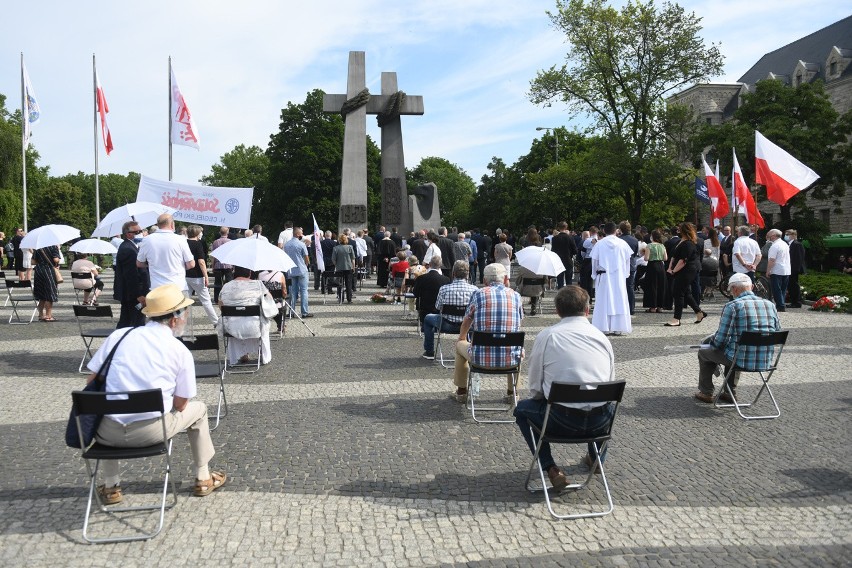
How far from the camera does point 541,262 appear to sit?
13.5 meters

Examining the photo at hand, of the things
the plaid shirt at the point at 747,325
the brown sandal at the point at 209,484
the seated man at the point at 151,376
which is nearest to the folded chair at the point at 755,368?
the plaid shirt at the point at 747,325

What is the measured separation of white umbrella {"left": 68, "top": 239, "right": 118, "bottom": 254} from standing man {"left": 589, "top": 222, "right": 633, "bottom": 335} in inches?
428

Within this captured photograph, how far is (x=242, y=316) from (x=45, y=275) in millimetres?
7162

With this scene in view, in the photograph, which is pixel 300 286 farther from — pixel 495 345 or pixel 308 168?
pixel 308 168

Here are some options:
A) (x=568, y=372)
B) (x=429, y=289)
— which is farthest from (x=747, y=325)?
(x=429, y=289)

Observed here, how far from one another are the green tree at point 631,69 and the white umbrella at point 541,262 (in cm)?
2698

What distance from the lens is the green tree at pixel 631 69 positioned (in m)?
39.5

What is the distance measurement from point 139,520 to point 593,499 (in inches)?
119

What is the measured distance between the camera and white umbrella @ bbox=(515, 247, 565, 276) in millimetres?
13336

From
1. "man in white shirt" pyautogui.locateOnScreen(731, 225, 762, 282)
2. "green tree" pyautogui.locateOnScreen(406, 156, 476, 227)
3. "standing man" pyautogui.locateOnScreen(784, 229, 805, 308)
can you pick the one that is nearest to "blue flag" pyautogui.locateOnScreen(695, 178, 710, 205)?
"standing man" pyautogui.locateOnScreen(784, 229, 805, 308)

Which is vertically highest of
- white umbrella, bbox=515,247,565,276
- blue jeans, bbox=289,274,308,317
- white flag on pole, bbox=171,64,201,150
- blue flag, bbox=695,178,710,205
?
white flag on pole, bbox=171,64,201,150

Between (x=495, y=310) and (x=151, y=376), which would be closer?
(x=151, y=376)

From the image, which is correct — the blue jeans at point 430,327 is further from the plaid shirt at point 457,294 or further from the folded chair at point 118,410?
the folded chair at point 118,410

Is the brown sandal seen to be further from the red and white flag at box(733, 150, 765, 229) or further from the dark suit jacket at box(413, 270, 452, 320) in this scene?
the red and white flag at box(733, 150, 765, 229)
